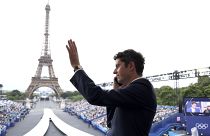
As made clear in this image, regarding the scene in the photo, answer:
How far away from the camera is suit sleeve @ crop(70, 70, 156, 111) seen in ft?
6.71

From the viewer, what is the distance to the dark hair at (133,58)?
2.26 m

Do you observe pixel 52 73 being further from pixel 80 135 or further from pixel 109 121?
pixel 109 121

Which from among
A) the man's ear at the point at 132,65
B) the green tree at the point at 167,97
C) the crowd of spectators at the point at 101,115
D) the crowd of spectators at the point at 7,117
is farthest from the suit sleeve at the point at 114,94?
the green tree at the point at 167,97

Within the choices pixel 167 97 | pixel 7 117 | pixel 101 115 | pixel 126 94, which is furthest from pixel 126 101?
pixel 167 97

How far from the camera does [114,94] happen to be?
2.09 m

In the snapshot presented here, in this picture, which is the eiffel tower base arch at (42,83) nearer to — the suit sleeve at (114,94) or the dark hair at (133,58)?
the dark hair at (133,58)

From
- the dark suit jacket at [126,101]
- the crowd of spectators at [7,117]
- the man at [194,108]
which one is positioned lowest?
the crowd of spectators at [7,117]

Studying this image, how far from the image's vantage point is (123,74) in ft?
7.39

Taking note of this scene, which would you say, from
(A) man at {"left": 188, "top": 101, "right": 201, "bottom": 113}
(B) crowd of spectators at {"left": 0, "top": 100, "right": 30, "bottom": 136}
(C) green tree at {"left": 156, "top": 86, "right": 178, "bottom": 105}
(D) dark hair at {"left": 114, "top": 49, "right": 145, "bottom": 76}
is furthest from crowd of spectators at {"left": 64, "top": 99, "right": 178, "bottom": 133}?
(D) dark hair at {"left": 114, "top": 49, "right": 145, "bottom": 76}

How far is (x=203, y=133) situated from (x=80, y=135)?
30.2 feet

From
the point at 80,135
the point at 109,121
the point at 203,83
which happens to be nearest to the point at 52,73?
the point at 203,83

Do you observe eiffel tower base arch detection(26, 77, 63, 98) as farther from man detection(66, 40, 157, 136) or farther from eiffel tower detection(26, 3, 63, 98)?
man detection(66, 40, 157, 136)

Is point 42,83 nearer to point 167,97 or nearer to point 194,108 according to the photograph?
point 167,97

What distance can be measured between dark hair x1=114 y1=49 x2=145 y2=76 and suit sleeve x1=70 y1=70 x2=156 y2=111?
0.13m
